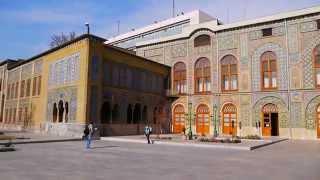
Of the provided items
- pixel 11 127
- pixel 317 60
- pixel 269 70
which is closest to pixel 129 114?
pixel 269 70

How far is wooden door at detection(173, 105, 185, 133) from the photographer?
112ft

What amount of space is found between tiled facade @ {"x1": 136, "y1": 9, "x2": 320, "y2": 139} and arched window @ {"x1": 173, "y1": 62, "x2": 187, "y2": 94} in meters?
0.52

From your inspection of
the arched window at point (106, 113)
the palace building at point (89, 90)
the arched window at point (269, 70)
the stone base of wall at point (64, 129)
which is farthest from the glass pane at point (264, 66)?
the stone base of wall at point (64, 129)

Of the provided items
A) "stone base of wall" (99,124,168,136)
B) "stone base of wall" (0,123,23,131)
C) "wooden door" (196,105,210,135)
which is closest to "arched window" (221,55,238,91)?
"wooden door" (196,105,210,135)

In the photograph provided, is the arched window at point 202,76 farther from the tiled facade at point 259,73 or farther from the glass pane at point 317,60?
the glass pane at point 317,60

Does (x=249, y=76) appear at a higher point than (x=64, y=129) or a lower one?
higher

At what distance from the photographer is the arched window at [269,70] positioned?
29.0 meters

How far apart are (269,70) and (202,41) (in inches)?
311

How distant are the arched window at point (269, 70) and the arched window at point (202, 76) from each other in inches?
224

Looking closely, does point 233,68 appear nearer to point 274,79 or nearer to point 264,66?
point 264,66

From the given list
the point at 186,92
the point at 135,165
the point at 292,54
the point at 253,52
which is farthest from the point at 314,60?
the point at 135,165

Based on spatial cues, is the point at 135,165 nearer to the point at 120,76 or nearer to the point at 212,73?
the point at 120,76

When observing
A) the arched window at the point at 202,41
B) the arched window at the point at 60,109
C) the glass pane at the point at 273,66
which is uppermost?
the arched window at the point at 202,41

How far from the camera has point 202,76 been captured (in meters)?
33.2
